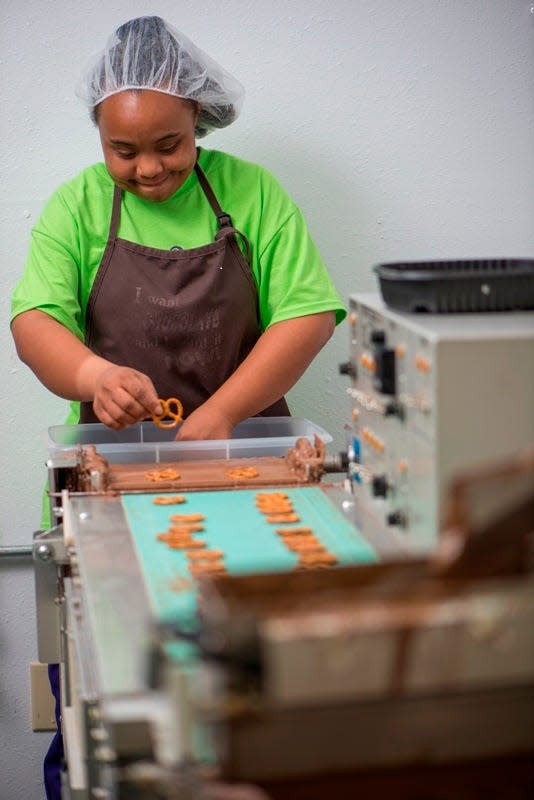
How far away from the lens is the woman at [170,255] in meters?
2.40

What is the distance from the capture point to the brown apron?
2.51 metres

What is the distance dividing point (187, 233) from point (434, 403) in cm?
129

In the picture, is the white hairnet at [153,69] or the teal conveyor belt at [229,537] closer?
the teal conveyor belt at [229,537]

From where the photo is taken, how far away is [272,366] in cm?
237

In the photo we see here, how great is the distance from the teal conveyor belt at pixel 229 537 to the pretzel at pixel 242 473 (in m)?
0.06

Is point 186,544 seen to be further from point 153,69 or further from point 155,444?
point 153,69

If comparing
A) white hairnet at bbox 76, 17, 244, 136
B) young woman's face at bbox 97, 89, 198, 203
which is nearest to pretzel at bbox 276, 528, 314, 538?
young woman's face at bbox 97, 89, 198, 203

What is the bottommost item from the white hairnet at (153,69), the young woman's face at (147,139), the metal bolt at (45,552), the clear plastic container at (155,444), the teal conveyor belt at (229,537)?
the metal bolt at (45,552)

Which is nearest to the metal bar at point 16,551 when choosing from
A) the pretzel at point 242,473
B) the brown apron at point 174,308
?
the brown apron at point 174,308

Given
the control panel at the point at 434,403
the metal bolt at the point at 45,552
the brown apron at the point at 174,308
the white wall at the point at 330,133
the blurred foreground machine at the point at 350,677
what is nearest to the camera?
the blurred foreground machine at the point at 350,677

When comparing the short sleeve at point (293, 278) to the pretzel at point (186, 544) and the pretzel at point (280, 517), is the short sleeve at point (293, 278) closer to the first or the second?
the pretzel at point (280, 517)

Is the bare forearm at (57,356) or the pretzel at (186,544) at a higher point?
the bare forearm at (57,356)

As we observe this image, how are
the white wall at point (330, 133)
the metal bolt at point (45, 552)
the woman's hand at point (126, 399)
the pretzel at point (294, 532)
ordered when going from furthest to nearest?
1. the white wall at point (330, 133)
2. the woman's hand at point (126, 399)
3. the metal bolt at point (45, 552)
4. the pretzel at point (294, 532)

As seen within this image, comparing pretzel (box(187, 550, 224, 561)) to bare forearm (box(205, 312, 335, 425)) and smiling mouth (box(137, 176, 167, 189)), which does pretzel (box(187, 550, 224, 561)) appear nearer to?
bare forearm (box(205, 312, 335, 425))
